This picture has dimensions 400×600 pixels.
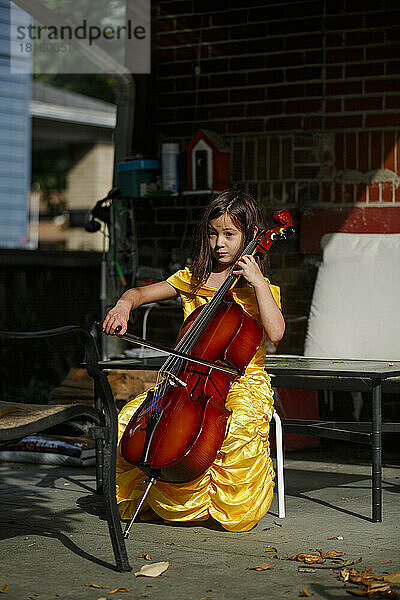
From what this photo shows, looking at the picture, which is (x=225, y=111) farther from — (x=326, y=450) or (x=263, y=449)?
(x=263, y=449)

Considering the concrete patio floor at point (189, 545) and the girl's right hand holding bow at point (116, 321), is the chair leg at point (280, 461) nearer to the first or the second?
the concrete patio floor at point (189, 545)

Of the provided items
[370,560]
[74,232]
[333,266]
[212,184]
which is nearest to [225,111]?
[212,184]

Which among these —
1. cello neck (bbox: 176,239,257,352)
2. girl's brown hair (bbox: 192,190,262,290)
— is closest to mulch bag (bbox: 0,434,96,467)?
girl's brown hair (bbox: 192,190,262,290)

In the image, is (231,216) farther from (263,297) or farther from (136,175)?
(136,175)

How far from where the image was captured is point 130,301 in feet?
11.9

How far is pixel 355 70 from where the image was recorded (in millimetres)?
5648

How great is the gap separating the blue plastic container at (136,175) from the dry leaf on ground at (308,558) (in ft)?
11.0

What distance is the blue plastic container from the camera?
19.9ft

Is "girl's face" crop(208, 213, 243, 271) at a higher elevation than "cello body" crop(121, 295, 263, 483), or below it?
higher

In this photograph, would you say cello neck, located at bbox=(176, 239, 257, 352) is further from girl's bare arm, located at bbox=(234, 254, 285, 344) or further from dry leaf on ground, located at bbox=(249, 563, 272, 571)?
dry leaf on ground, located at bbox=(249, 563, 272, 571)

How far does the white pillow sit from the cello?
5.49 feet

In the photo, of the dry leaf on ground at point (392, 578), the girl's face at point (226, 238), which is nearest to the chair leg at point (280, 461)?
the girl's face at point (226, 238)

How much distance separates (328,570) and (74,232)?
17923mm

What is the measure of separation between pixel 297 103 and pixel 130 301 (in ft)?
8.69
